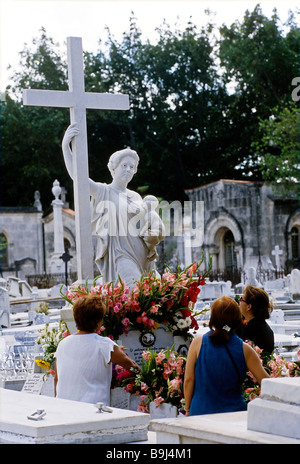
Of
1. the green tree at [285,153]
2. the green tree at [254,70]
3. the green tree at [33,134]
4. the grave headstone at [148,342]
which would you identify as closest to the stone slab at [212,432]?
the grave headstone at [148,342]

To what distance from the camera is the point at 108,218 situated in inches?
342

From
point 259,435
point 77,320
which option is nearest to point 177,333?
point 77,320

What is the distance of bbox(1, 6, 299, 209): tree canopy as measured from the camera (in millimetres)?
45875

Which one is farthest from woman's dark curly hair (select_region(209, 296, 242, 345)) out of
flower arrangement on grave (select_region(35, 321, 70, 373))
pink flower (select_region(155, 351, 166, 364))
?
flower arrangement on grave (select_region(35, 321, 70, 373))

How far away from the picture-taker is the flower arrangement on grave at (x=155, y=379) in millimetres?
6195

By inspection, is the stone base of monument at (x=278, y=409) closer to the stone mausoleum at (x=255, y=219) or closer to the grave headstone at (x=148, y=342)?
the grave headstone at (x=148, y=342)

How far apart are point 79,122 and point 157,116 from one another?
38466 millimetres

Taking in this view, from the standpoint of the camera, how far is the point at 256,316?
20.7 ft

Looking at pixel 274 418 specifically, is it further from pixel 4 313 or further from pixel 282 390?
pixel 4 313

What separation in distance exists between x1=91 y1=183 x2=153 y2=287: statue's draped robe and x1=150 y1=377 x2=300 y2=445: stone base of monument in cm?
492

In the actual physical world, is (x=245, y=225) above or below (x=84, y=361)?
above

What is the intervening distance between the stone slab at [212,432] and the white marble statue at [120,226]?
4754 mm

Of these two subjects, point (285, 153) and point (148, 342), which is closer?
point (148, 342)

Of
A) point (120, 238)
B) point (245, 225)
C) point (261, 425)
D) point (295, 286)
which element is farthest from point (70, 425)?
point (245, 225)
